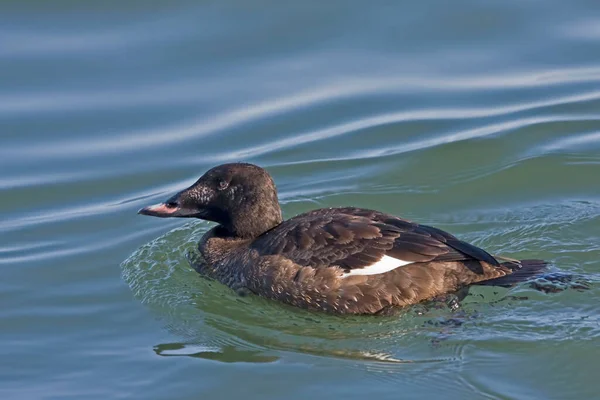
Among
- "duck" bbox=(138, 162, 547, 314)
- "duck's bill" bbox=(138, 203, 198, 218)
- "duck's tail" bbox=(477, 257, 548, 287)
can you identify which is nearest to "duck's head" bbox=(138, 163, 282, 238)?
"duck's bill" bbox=(138, 203, 198, 218)

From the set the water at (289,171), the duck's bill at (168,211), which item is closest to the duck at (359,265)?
the water at (289,171)

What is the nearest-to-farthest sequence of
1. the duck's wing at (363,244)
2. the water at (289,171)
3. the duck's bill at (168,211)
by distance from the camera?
the water at (289,171), the duck's wing at (363,244), the duck's bill at (168,211)

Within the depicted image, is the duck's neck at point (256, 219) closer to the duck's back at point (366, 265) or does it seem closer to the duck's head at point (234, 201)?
the duck's head at point (234, 201)

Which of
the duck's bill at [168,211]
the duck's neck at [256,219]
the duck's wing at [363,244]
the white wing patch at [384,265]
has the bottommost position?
the white wing patch at [384,265]

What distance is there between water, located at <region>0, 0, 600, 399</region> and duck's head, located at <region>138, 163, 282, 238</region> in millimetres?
521

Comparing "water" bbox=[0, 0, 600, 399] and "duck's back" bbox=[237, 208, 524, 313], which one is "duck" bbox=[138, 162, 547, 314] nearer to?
"duck's back" bbox=[237, 208, 524, 313]

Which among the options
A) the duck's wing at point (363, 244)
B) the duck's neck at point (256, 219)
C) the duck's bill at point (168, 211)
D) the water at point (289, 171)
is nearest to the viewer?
the water at point (289, 171)

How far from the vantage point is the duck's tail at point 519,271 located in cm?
844

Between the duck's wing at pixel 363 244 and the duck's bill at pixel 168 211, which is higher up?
the duck's bill at pixel 168 211

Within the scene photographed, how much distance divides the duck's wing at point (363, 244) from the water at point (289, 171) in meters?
0.41

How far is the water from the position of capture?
7.78 m

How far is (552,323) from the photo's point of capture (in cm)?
809

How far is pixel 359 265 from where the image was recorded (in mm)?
8500

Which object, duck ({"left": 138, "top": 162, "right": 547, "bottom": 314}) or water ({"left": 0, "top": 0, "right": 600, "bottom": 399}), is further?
duck ({"left": 138, "top": 162, "right": 547, "bottom": 314})
